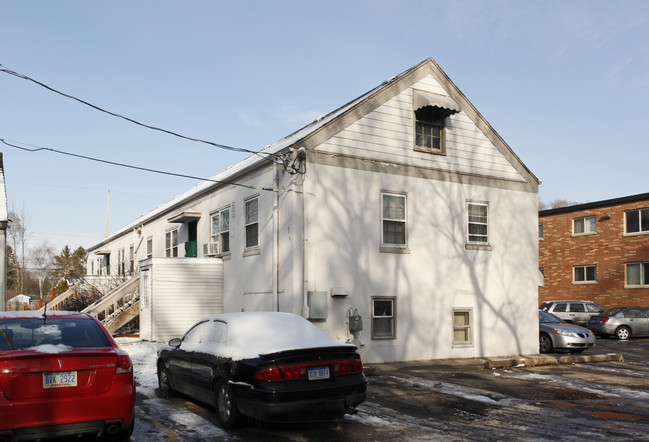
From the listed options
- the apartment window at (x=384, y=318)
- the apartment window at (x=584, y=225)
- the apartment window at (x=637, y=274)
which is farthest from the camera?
the apartment window at (x=584, y=225)

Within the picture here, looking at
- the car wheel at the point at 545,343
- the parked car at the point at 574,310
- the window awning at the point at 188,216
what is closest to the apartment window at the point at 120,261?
the window awning at the point at 188,216

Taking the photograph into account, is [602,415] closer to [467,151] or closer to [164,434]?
[164,434]

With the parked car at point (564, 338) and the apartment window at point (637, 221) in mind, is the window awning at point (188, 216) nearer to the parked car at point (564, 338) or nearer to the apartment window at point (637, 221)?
the parked car at point (564, 338)

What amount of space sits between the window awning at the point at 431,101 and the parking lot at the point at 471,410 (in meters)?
7.33

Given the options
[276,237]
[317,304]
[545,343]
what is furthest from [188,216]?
[545,343]

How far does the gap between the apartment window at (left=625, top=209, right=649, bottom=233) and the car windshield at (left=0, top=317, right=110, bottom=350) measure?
3098cm

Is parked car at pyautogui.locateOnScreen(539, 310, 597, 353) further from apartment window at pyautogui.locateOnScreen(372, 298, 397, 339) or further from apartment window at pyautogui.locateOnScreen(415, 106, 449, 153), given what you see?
apartment window at pyautogui.locateOnScreen(415, 106, 449, 153)

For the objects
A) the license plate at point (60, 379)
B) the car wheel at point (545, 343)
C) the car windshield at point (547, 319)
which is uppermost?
the license plate at point (60, 379)

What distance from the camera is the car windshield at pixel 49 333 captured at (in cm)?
669

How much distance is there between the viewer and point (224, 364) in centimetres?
812

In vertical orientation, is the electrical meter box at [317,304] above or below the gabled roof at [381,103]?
→ below

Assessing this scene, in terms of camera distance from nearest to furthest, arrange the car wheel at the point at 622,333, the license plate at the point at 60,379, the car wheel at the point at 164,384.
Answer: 1. the license plate at the point at 60,379
2. the car wheel at the point at 164,384
3. the car wheel at the point at 622,333

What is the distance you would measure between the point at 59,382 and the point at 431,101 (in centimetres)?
1345

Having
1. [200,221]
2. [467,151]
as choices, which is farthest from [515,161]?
[200,221]
